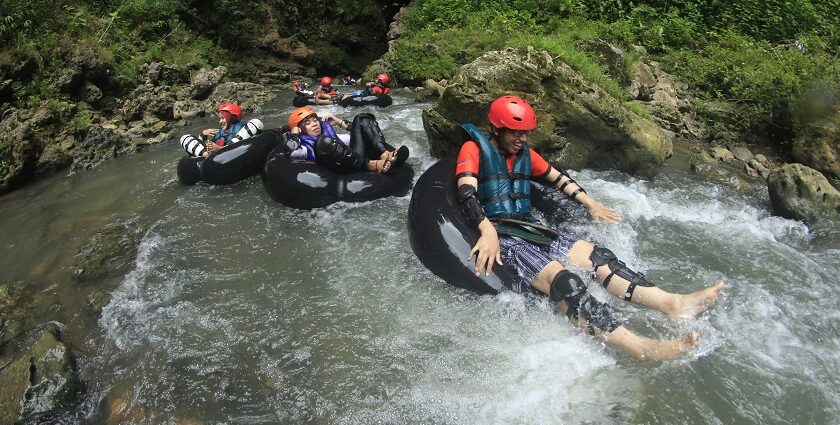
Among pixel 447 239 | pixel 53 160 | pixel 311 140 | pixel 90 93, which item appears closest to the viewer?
pixel 447 239

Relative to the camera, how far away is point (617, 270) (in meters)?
3.88

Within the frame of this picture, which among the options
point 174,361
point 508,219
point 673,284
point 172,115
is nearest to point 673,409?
point 673,284

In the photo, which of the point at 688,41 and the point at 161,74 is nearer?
the point at 688,41

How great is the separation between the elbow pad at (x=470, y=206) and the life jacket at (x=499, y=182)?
14.2 inches

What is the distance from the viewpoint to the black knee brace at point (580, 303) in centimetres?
346

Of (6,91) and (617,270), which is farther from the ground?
(617,270)

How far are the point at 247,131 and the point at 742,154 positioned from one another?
7.78 m

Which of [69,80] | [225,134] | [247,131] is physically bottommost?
[225,134]

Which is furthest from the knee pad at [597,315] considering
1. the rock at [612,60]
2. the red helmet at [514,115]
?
the rock at [612,60]

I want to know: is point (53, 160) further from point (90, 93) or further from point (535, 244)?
point (535, 244)

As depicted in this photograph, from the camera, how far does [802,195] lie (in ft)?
18.0

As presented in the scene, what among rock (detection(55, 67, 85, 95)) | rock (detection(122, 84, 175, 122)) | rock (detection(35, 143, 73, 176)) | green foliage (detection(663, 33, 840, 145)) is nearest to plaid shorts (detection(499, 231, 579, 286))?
green foliage (detection(663, 33, 840, 145))

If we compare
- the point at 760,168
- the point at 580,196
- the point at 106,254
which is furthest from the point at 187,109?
the point at 760,168

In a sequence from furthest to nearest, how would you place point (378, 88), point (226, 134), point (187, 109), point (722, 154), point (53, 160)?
1. point (187, 109)
2. point (378, 88)
3. point (53, 160)
4. point (226, 134)
5. point (722, 154)
